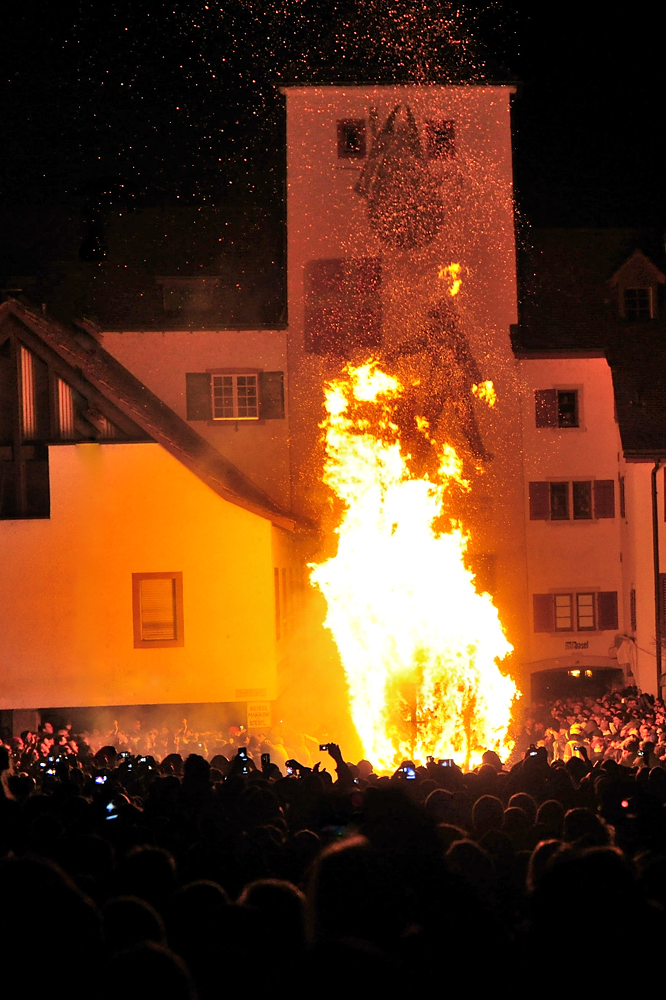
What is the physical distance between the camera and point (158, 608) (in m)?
22.7

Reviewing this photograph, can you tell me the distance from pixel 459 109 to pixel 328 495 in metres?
11.6

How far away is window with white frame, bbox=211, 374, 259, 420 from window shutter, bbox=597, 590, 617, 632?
1092 cm

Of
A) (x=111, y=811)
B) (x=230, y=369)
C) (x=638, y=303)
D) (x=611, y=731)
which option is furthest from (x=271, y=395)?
(x=111, y=811)

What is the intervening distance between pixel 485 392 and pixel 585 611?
6.75 meters

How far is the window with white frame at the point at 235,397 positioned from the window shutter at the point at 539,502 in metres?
8.04

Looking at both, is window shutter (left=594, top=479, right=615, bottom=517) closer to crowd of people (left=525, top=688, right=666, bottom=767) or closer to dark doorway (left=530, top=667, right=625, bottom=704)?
dark doorway (left=530, top=667, right=625, bottom=704)

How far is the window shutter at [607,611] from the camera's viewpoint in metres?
31.8

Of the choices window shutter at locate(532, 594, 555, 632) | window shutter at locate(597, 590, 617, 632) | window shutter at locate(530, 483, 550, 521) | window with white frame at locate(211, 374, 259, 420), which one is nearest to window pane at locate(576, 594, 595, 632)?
window shutter at locate(597, 590, 617, 632)

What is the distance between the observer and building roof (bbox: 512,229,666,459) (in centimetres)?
3091

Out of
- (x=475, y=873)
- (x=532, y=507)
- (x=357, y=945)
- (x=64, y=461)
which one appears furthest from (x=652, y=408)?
(x=357, y=945)

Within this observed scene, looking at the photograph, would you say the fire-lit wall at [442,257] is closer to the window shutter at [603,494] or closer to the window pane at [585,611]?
the window pane at [585,611]

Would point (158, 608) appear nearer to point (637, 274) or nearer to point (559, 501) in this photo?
point (559, 501)

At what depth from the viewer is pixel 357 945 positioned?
351 cm

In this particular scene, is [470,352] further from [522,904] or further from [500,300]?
[522,904]
